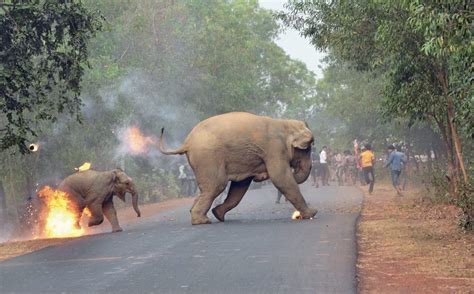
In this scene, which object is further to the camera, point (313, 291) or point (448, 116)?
point (448, 116)

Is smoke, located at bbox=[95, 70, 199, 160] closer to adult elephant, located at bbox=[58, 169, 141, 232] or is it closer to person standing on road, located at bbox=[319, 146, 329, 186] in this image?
person standing on road, located at bbox=[319, 146, 329, 186]

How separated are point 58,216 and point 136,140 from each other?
13376mm

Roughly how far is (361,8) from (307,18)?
2.60m

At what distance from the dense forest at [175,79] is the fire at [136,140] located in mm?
305

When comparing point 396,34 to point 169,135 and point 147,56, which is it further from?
point 169,135

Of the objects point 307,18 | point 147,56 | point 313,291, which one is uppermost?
point 147,56

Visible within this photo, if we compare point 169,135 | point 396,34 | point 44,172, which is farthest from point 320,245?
point 169,135

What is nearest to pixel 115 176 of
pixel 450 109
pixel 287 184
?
pixel 287 184

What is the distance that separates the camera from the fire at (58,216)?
18.0 m

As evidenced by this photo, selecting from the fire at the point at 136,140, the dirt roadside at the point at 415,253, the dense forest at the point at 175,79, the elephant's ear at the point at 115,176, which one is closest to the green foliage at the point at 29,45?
the dense forest at the point at 175,79

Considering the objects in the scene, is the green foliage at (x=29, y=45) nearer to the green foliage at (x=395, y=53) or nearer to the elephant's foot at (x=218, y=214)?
the elephant's foot at (x=218, y=214)

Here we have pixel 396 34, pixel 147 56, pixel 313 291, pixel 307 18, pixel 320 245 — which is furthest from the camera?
pixel 147 56

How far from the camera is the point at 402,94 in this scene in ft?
54.4

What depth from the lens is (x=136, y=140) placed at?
105 feet
